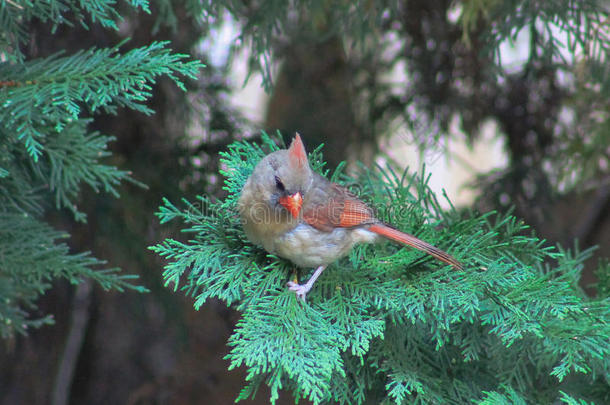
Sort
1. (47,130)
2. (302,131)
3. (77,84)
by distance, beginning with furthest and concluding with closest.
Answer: (302,131) < (47,130) < (77,84)

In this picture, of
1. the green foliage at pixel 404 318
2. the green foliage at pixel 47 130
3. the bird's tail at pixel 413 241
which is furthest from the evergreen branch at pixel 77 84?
the bird's tail at pixel 413 241

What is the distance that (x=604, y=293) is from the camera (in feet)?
6.48

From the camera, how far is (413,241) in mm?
1826

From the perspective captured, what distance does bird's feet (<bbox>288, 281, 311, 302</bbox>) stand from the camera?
1.76 metres

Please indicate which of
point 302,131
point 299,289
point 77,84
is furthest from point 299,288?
point 302,131

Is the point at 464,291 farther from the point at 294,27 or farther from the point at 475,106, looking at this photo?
the point at 294,27

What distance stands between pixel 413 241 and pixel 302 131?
1652 millimetres

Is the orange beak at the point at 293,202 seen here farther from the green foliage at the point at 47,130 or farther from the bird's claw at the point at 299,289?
the green foliage at the point at 47,130

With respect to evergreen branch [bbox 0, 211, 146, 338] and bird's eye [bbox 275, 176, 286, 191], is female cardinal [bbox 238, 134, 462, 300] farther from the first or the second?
evergreen branch [bbox 0, 211, 146, 338]

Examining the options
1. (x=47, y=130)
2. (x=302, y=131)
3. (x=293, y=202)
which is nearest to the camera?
(x=293, y=202)

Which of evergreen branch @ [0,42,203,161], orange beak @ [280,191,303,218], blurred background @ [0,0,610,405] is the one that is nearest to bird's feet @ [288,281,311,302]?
orange beak @ [280,191,303,218]

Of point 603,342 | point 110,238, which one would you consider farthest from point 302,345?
point 110,238

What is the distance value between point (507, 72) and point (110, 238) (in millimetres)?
1913

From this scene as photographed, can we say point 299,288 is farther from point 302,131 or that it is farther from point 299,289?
point 302,131
